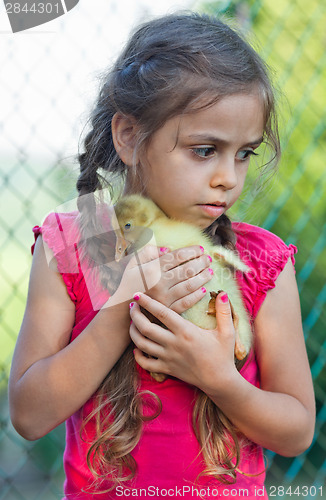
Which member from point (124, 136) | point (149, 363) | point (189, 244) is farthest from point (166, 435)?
point (124, 136)

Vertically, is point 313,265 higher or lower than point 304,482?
higher

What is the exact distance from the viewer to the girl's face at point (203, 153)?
3.68ft

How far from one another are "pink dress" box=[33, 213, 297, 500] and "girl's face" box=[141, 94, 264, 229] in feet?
0.74

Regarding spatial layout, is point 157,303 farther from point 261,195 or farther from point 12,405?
point 261,195

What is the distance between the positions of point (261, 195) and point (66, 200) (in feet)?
2.35

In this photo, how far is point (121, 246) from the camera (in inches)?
46.4

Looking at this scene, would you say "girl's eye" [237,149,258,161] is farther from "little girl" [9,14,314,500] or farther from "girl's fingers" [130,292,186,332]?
"girl's fingers" [130,292,186,332]

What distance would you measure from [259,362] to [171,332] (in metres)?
0.27

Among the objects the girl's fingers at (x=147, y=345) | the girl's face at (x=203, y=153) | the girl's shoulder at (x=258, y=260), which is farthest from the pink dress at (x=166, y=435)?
the girl's face at (x=203, y=153)

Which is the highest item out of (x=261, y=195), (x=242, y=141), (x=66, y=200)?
(x=242, y=141)

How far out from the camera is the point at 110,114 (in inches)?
52.1

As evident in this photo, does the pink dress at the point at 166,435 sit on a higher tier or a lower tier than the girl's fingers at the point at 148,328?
lower

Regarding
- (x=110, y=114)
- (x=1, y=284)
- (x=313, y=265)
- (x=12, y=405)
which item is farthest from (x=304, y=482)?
(x=110, y=114)

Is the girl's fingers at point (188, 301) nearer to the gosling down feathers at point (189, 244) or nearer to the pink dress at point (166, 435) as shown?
the gosling down feathers at point (189, 244)
